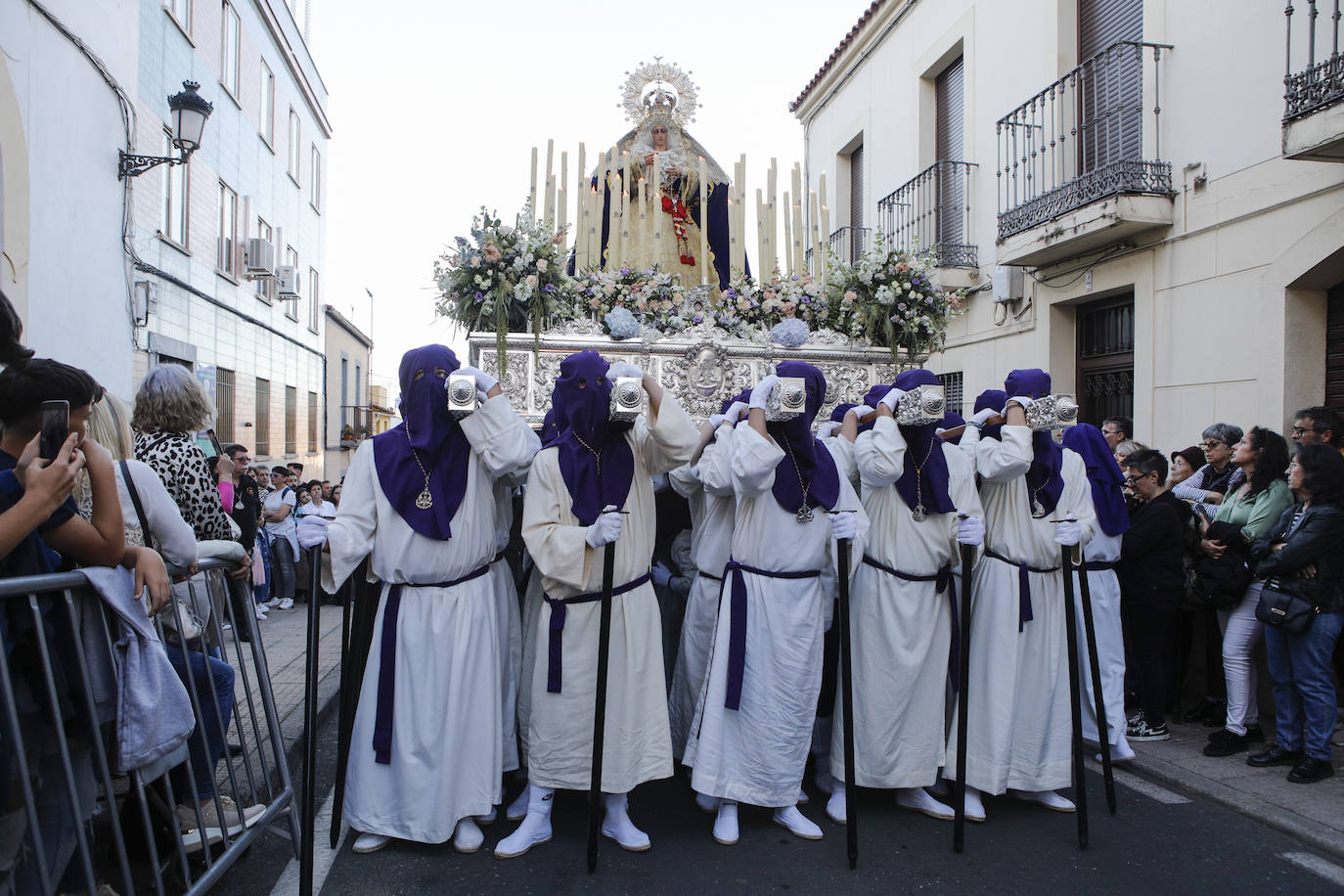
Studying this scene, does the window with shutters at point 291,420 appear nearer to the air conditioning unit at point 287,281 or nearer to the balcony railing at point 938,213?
the air conditioning unit at point 287,281

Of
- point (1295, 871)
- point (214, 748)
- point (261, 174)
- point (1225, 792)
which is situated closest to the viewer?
point (214, 748)

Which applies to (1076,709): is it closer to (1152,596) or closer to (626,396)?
(1152,596)

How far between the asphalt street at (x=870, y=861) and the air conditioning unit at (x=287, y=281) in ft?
48.0

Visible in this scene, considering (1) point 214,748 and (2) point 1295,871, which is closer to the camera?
(1) point 214,748

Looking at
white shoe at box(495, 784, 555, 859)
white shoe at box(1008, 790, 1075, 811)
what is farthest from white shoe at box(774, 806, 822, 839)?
white shoe at box(1008, 790, 1075, 811)

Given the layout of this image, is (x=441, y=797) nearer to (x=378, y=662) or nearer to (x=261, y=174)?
(x=378, y=662)

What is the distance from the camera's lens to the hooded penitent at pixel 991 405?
437 centimetres

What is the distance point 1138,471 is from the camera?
5.31 meters

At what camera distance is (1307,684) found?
4.29m

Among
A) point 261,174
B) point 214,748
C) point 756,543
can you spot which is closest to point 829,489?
point 756,543

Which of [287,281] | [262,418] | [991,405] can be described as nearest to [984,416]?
[991,405]

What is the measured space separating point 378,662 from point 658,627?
1.13 metres

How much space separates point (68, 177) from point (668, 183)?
17.7ft

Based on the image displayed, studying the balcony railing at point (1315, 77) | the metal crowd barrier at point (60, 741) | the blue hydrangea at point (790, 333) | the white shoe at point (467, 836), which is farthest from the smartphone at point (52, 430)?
the balcony railing at point (1315, 77)
